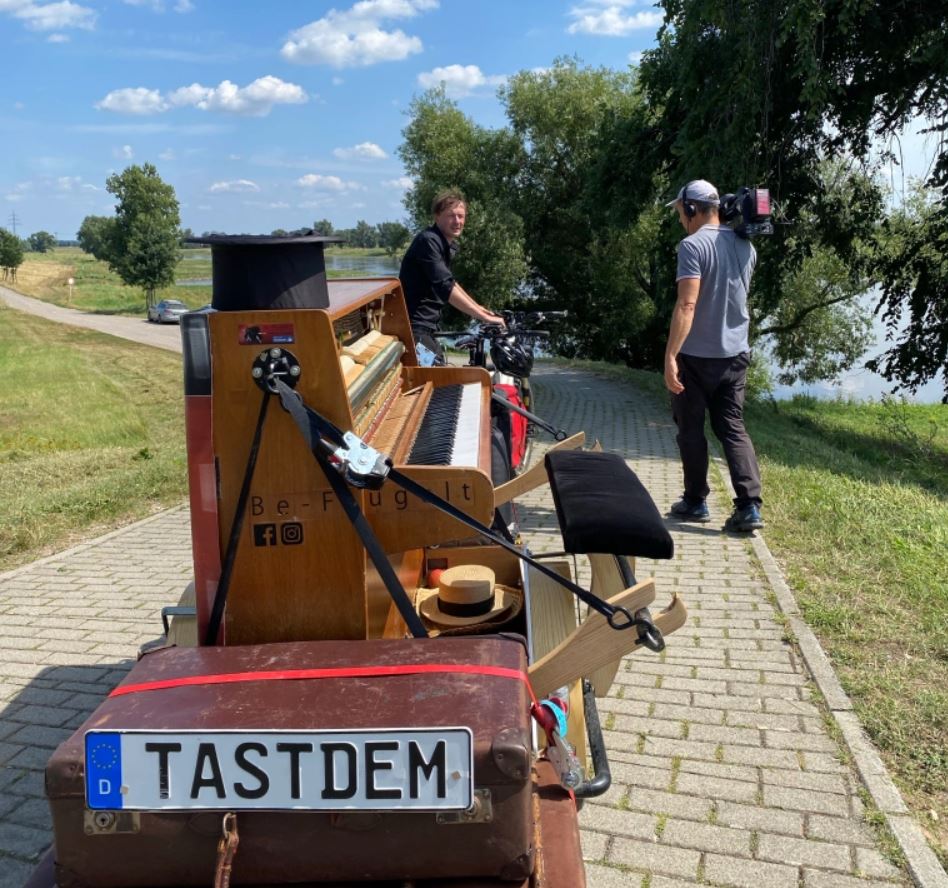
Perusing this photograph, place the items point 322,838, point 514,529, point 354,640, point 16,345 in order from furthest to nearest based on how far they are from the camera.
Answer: point 16,345, point 514,529, point 354,640, point 322,838

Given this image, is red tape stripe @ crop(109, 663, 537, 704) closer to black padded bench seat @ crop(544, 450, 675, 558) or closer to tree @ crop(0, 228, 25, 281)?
black padded bench seat @ crop(544, 450, 675, 558)

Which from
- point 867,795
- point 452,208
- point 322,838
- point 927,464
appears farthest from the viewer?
point 927,464

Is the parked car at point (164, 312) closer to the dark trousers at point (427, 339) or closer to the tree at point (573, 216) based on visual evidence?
the tree at point (573, 216)

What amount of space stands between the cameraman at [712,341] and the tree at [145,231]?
52.0 metres

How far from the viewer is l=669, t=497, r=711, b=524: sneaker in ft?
23.3

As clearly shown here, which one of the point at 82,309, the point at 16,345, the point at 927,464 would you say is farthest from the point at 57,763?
the point at 82,309

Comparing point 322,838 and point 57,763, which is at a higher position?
point 57,763

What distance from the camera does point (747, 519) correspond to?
664 cm

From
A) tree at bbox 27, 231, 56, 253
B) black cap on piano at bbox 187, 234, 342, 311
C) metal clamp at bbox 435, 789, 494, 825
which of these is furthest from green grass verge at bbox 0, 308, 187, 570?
tree at bbox 27, 231, 56, 253

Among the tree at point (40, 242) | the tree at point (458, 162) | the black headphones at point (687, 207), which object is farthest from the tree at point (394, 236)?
the tree at point (40, 242)

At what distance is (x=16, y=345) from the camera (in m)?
27.0

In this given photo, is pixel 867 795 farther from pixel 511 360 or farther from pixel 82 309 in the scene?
pixel 82 309

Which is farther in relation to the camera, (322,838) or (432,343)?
(432,343)

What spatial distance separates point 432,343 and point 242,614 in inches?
160
